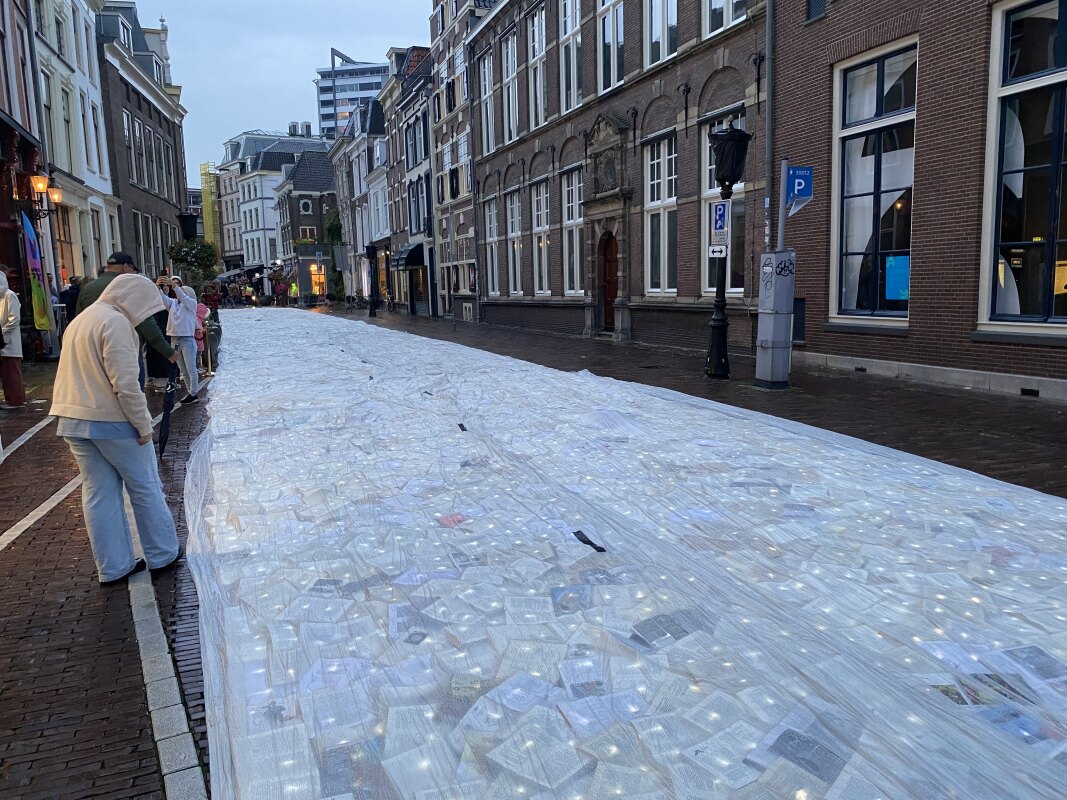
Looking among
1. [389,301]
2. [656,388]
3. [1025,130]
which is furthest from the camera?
[389,301]

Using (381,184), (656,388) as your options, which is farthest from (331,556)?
(381,184)

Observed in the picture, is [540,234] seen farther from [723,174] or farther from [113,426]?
[113,426]

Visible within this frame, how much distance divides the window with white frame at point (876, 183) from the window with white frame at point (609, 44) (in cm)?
791

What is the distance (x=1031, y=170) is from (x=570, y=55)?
14.8 metres

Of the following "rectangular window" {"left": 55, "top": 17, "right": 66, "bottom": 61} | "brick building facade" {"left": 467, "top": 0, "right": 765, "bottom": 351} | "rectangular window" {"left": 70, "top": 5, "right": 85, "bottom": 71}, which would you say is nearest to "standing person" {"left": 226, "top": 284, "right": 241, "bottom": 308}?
"rectangular window" {"left": 70, "top": 5, "right": 85, "bottom": 71}

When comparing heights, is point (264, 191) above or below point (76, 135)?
above

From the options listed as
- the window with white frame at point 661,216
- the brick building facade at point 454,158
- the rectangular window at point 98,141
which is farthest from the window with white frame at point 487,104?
the rectangular window at point 98,141

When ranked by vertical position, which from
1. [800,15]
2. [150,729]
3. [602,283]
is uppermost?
[800,15]

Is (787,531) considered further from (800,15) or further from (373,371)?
(800,15)

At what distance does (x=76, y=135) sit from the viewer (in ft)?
83.8

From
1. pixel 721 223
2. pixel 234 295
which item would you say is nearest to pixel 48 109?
Result: pixel 721 223

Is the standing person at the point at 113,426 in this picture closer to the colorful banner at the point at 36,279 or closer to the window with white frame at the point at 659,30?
the colorful banner at the point at 36,279

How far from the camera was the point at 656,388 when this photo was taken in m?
10.7

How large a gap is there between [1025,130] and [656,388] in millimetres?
5458
